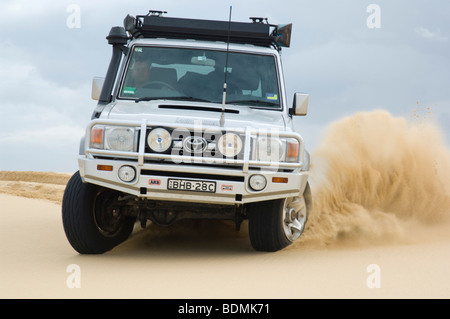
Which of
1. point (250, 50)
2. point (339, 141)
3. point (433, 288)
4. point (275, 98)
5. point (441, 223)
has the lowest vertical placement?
point (441, 223)

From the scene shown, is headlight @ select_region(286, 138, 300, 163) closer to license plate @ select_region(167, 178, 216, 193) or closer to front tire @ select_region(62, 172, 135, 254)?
license plate @ select_region(167, 178, 216, 193)

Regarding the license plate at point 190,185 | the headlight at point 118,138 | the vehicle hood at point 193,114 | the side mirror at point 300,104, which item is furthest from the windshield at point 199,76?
the license plate at point 190,185

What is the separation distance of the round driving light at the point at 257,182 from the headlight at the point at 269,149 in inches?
6.7

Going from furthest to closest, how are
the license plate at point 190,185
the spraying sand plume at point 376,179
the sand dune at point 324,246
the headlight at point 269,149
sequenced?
the spraying sand plume at point 376,179, the headlight at point 269,149, the license plate at point 190,185, the sand dune at point 324,246

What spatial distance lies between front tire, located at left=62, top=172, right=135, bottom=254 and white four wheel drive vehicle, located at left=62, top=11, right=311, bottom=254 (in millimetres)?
11

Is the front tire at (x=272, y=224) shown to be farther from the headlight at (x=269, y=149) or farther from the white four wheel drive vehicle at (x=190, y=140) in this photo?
the headlight at (x=269, y=149)

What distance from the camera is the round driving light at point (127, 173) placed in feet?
16.5

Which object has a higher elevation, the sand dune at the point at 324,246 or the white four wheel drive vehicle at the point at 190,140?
the white four wheel drive vehicle at the point at 190,140

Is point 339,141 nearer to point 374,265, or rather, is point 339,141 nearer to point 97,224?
point 374,265

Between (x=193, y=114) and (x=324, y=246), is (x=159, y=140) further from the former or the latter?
(x=324, y=246)

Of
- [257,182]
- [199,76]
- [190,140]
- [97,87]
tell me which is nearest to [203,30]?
[199,76]

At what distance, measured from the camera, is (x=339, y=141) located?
8.61 metres

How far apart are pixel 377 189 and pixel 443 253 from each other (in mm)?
2282

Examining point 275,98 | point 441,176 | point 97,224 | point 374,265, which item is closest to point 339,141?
point 441,176
